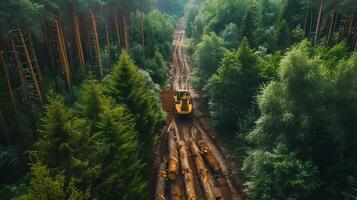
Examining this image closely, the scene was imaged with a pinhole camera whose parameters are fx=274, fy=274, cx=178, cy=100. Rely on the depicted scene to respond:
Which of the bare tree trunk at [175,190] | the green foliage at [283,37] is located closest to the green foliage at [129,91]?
the bare tree trunk at [175,190]

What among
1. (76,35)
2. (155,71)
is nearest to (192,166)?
(76,35)

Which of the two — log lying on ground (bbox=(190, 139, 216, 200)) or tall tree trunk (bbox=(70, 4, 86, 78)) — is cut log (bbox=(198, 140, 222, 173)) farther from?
tall tree trunk (bbox=(70, 4, 86, 78))

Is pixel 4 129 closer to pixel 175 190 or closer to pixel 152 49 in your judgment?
pixel 175 190

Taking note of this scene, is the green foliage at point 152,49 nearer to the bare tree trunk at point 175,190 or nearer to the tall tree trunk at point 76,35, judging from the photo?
the tall tree trunk at point 76,35

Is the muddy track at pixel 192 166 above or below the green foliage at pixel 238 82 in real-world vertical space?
below

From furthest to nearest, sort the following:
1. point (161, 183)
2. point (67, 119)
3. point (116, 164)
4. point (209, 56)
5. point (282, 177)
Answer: point (209, 56)
point (161, 183)
point (282, 177)
point (116, 164)
point (67, 119)

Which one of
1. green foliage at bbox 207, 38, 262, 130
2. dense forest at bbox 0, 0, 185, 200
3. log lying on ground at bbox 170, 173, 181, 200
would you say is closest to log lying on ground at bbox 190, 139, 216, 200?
log lying on ground at bbox 170, 173, 181, 200

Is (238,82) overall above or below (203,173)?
above
